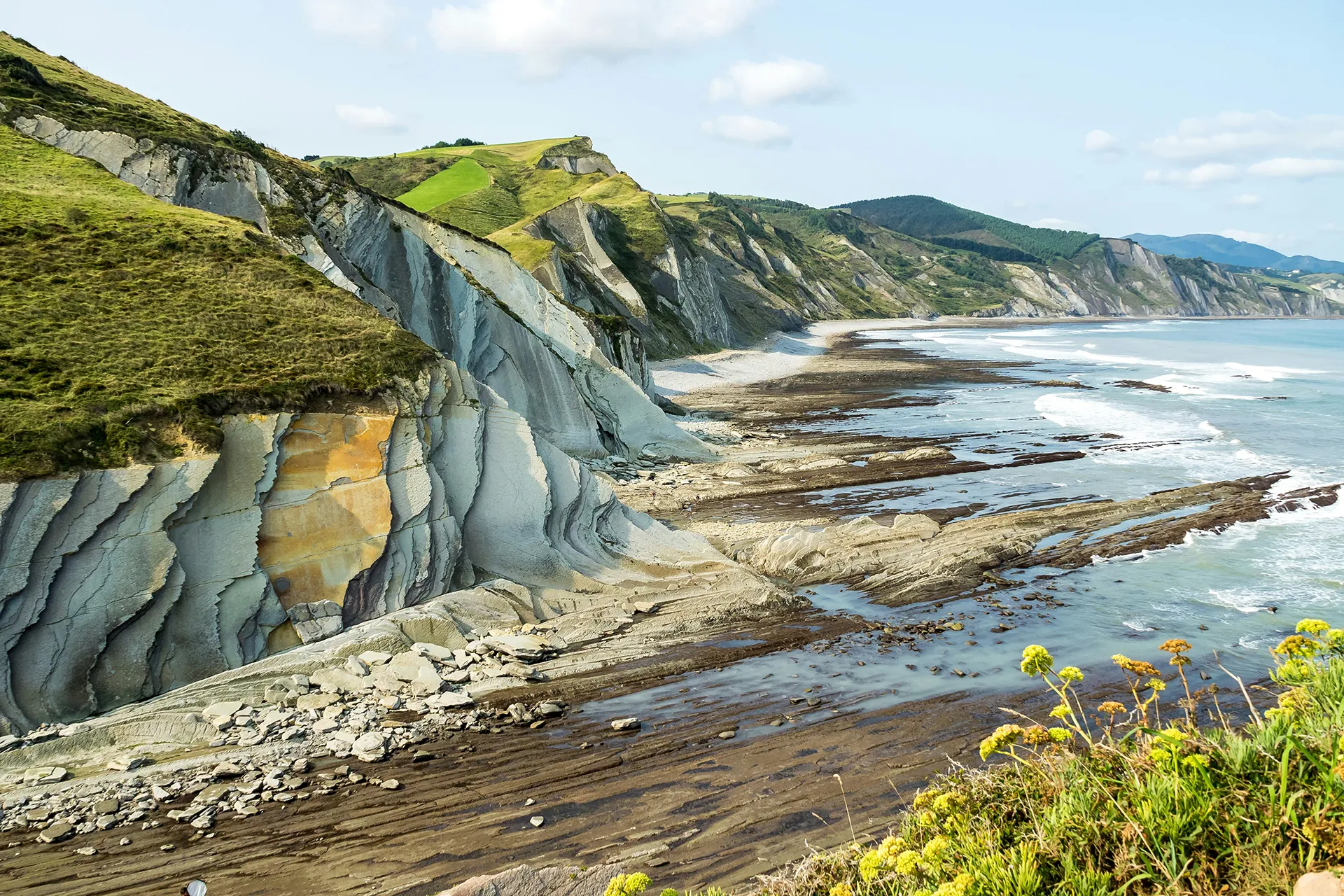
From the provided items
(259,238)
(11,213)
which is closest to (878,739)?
(259,238)

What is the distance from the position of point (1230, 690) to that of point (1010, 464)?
60.8 ft

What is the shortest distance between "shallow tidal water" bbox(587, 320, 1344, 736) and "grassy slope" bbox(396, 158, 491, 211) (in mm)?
53249

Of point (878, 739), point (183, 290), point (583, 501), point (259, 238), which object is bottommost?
point (878, 739)

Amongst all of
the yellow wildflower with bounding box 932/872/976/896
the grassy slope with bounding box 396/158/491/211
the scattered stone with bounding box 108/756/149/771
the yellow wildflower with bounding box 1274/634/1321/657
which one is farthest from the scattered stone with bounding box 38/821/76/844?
the grassy slope with bounding box 396/158/491/211

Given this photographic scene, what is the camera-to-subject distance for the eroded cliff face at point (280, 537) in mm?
12375

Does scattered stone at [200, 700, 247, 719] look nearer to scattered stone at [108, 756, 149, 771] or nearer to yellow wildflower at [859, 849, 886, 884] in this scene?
scattered stone at [108, 756, 149, 771]

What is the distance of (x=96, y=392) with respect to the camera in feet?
48.8

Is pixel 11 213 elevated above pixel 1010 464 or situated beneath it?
elevated above

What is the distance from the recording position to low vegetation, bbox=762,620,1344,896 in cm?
406

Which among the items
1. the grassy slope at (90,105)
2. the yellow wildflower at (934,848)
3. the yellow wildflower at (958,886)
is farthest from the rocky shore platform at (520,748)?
the grassy slope at (90,105)

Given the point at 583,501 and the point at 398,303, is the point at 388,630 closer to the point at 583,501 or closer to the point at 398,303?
the point at 583,501

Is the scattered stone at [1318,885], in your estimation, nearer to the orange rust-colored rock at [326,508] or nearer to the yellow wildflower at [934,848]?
the yellow wildflower at [934,848]

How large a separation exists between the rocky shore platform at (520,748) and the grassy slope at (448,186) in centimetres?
7135

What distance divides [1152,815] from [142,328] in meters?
19.2
